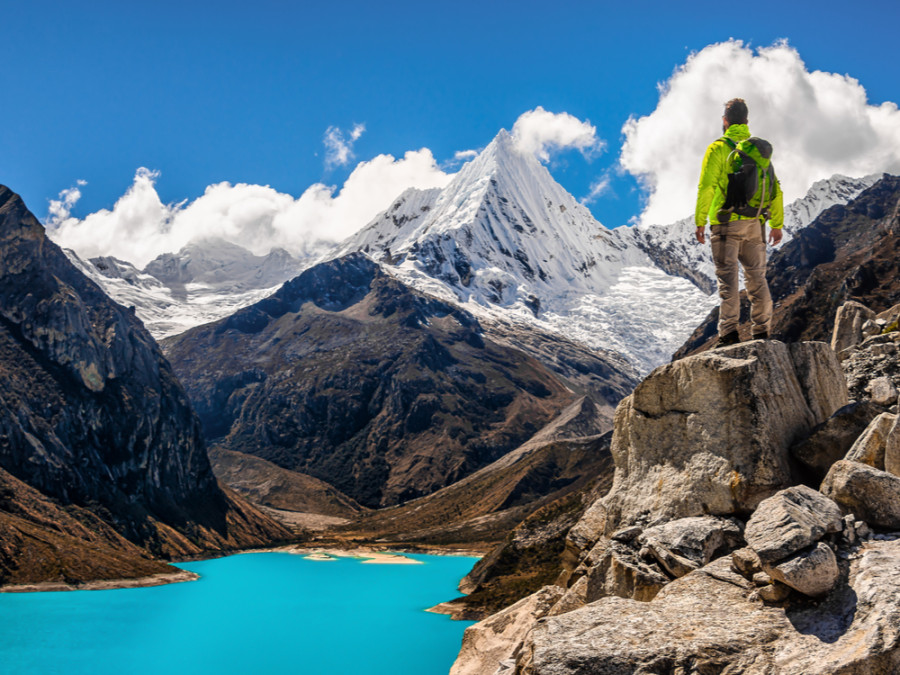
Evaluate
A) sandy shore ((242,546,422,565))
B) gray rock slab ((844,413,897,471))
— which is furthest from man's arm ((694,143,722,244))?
sandy shore ((242,546,422,565))

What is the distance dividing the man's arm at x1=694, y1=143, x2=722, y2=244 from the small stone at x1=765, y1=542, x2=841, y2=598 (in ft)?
23.7

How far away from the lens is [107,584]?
393 feet

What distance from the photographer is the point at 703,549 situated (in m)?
13.2

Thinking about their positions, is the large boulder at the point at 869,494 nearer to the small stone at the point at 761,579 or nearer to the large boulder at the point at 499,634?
the small stone at the point at 761,579

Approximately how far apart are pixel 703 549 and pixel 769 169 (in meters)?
8.21

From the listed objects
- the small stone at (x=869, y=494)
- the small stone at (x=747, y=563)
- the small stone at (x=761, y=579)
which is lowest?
the small stone at (x=761, y=579)

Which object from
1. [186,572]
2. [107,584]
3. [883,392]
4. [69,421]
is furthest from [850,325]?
[69,421]

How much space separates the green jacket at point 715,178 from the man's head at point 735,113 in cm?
17

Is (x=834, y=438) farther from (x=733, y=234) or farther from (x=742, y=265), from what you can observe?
(x=733, y=234)

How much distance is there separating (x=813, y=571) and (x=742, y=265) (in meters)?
6.93

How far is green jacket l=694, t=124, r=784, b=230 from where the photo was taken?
15.5m

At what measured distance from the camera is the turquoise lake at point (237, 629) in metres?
70.1

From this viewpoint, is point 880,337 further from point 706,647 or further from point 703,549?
point 706,647

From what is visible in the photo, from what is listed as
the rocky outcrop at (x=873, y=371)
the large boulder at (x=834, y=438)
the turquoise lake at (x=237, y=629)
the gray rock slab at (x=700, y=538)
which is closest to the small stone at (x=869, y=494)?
the gray rock slab at (x=700, y=538)
